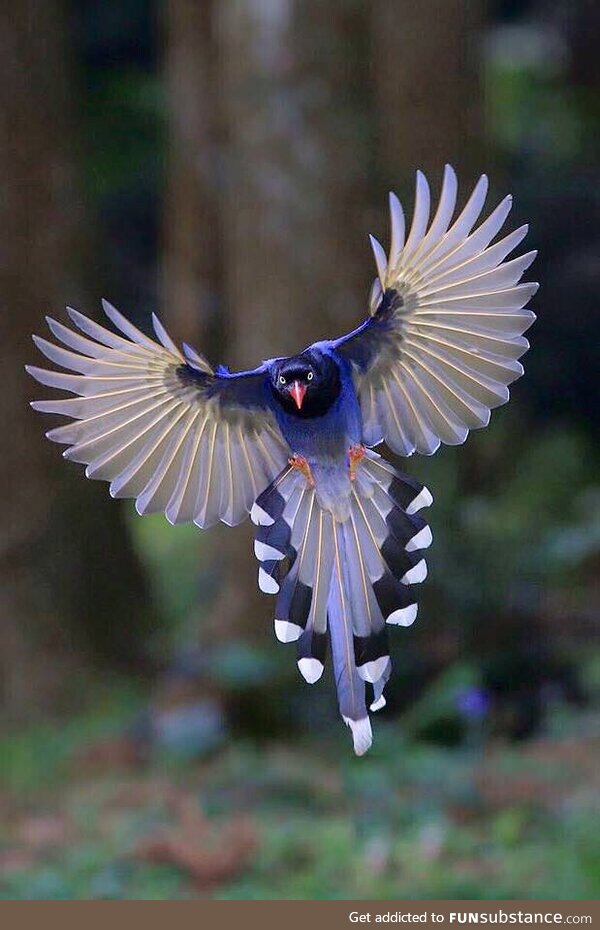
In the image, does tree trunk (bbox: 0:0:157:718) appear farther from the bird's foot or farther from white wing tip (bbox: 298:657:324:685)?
white wing tip (bbox: 298:657:324:685)

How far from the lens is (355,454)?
2.12 meters

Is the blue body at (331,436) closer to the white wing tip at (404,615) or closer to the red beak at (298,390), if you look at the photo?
the red beak at (298,390)

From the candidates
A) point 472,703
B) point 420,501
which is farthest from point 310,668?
point 472,703

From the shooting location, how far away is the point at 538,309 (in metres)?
8.20

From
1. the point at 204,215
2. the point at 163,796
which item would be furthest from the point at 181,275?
the point at 163,796

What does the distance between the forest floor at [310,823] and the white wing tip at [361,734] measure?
11.2 feet

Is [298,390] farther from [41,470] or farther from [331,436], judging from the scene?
[41,470]

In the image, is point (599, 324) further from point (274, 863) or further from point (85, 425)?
point (85, 425)

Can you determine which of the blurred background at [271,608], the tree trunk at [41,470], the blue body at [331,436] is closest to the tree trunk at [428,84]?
the blurred background at [271,608]

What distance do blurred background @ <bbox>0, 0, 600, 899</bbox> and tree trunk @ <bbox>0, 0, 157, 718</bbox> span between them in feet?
0.05

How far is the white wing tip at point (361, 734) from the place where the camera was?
1760mm

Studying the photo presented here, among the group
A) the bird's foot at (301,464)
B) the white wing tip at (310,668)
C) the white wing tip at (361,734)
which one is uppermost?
the bird's foot at (301,464)

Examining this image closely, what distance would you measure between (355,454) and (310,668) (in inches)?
13.5

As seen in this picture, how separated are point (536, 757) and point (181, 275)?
4.05 meters
